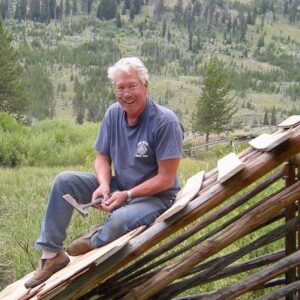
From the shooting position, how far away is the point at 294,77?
166 m

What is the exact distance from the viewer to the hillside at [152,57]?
12588 cm

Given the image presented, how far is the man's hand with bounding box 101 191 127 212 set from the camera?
4.29 m

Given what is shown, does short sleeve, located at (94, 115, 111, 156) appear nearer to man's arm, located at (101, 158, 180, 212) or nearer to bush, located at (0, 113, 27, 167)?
man's arm, located at (101, 158, 180, 212)

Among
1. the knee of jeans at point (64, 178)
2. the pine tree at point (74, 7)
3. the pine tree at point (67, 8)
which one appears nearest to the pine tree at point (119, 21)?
the pine tree at point (74, 7)

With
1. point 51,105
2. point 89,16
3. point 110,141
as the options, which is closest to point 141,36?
point 89,16

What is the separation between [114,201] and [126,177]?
0.27m

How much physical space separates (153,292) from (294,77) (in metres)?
167

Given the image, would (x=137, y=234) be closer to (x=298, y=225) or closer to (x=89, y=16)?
(x=298, y=225)

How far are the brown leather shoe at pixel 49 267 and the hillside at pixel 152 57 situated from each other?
100370 millimetres

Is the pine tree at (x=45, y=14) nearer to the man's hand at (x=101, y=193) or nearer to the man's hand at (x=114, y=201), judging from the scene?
the man's hand at (x=101, y=193)

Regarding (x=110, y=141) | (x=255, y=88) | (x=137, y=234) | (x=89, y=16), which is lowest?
(x=255, y=88)

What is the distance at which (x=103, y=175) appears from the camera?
464 centimetres

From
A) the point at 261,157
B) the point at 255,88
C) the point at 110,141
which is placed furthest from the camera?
the point at 255,88

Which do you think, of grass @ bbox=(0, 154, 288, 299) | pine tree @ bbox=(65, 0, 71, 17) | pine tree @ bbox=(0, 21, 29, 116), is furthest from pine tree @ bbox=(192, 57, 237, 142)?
pine tree @ bbox=(65, 0, 71, 17)
